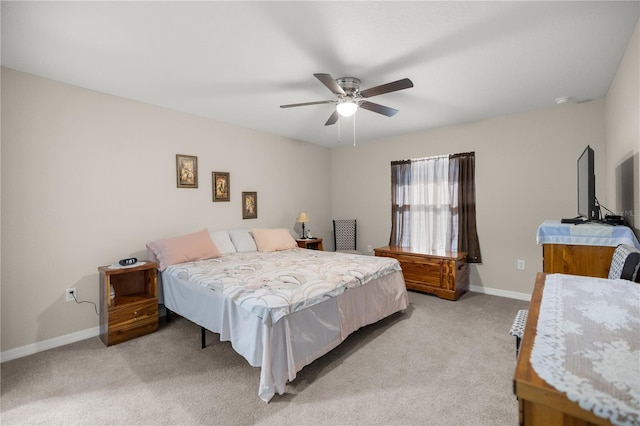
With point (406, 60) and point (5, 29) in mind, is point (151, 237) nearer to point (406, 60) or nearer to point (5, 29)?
point (5, 29)

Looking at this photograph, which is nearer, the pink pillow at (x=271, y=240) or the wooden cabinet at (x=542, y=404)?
the wooden cabinet at (x=542, y=404)

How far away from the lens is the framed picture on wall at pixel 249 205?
4402mm

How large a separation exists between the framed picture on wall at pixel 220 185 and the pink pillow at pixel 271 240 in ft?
2.08

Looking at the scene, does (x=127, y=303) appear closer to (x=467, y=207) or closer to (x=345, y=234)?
(x=345, y=234)

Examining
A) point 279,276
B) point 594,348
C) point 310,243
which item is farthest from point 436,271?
point 594,348

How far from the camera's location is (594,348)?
752 mm

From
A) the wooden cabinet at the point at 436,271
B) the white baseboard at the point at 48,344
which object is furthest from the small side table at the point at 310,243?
the white baseboard at the point at 48,344

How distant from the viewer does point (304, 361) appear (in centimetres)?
214

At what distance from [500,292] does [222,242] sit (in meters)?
3.83

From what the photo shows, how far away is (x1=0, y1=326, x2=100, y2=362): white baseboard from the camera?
8.14ft

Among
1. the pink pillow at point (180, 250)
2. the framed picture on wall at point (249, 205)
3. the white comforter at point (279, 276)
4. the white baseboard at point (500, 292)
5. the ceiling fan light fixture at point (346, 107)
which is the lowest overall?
the white baseboard at point (500, 292)

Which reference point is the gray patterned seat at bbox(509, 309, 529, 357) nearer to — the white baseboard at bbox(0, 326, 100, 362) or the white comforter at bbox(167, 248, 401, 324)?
the white comforter at bbox(167, 248, 401, 324)

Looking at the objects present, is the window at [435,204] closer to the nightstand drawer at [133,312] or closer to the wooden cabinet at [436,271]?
the wooden cabinet at [436,271]

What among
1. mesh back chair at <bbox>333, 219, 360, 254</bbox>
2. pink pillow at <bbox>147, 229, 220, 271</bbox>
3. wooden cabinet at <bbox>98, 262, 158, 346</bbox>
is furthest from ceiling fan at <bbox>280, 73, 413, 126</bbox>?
mesh back chair at <bbox>333, 219, 360, 254</bbox>
